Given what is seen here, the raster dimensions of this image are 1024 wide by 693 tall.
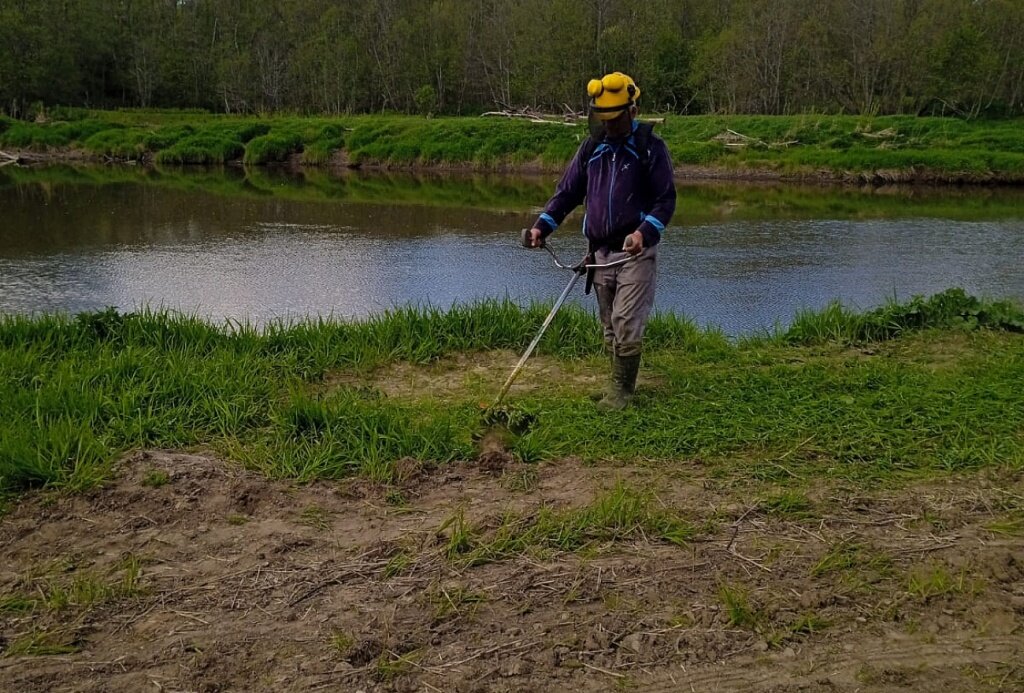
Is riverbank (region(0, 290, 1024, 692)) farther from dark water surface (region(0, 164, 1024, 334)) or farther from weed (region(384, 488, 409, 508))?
dark water surface (region(0, 164, 1024, 334))

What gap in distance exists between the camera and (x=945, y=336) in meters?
7.06

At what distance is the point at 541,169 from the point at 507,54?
60.5 feet

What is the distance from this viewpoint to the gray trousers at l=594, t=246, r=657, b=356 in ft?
17.3

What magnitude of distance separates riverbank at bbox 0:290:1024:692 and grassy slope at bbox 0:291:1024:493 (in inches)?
1.0

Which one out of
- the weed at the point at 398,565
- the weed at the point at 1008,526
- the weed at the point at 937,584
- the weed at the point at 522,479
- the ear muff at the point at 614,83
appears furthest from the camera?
the ear muff at the point at 614,83

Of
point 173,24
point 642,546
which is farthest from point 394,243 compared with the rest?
point 173,24

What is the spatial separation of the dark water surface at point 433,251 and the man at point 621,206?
11.4 feet

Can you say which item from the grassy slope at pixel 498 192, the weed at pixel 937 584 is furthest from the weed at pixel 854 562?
the grassy slope at pixel 498 192

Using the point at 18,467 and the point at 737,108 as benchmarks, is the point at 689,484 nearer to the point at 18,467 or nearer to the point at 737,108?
the point at 18,467

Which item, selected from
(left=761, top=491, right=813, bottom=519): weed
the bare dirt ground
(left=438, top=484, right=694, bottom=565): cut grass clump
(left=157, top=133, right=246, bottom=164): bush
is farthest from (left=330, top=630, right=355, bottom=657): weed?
(left=157, top=133, right=246, bottom=164): bush

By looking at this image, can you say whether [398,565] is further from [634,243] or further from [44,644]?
[634,243]

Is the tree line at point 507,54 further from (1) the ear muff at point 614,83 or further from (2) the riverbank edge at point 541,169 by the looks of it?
(1) the ear muff at point 614,83

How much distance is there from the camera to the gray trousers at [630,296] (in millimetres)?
5273

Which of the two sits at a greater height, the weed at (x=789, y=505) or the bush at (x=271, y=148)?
the bush at (x=271, y=148)
